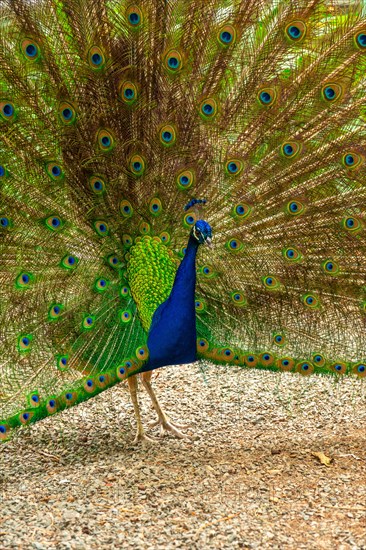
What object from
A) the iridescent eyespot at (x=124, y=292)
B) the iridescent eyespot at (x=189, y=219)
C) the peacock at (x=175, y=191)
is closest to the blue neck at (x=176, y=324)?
the peacock at (x=175, y=191)

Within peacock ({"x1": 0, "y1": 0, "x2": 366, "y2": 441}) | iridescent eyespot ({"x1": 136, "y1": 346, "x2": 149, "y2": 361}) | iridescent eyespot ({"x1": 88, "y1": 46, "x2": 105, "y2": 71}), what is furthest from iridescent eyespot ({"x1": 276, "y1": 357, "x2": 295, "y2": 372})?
iridescent eyespot ({"x1": 88, "y1": 46, "x2": 105, "y2": 71})

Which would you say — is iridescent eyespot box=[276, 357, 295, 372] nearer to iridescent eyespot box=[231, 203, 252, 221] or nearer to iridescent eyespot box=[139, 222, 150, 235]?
iridescent eyespot box=[231, 203, 252, 221]

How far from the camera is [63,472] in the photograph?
4.17 metres

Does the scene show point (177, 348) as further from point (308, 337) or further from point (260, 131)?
point (260, 131)

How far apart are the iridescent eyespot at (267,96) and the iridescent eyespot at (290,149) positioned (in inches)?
9.7

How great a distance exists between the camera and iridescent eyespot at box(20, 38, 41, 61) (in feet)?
12.1

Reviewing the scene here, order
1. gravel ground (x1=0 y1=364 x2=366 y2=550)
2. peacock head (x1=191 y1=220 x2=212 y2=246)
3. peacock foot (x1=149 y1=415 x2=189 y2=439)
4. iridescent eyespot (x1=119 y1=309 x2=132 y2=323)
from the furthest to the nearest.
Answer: peacock foot (x1=149 y1=415 x2=189 y2=439), iridescent eyespot (x1=119 y1=309 x2=132 y2=323), peacock head (x1=191 y1=220 x2=212 y2=246), gravel ground (x1=0 y1=364 x2=366 y2=550)

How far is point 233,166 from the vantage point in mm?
4070

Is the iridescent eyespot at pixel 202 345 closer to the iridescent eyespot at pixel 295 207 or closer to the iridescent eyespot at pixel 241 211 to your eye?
the iridescent eyespot at pixel 241 211

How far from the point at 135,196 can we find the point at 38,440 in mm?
1777

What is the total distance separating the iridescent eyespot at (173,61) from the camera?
12.4ft

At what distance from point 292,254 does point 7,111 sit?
1.77 m

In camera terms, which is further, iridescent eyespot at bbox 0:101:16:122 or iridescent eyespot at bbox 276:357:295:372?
iridescent eyespot at bbox 276:357:295:372

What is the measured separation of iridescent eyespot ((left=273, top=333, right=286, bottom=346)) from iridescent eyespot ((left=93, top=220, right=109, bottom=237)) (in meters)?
1.16
